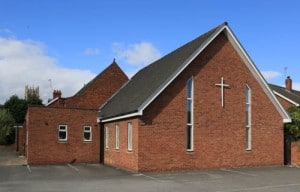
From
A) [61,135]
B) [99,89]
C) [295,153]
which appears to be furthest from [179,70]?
[99,89]

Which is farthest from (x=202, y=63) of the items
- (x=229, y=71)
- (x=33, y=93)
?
(x=33, y=93)

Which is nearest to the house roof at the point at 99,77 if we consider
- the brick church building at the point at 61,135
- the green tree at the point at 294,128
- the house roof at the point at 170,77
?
the brick church building at the point at 61,135

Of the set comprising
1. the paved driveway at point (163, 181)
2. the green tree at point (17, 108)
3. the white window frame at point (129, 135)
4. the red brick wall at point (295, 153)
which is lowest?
the paved driveway at point (163, 181)

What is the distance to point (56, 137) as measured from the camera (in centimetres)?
3216

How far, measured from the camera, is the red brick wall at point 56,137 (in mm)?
31547

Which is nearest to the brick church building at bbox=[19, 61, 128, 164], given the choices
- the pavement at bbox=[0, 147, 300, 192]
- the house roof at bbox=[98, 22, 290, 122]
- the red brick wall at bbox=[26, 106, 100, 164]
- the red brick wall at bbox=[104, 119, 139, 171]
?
the red brick wall at bbox=[26, 106, 100, 164]

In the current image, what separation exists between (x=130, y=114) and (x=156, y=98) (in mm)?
1689

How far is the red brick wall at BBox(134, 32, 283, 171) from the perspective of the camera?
24.8m

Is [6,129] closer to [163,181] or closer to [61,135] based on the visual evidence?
[61,135]

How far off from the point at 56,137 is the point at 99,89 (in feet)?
22.0

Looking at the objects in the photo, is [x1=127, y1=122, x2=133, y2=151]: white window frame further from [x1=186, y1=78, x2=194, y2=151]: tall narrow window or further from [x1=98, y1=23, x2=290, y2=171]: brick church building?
[x1=186, y1=78, x2=194, y2=151]: tall narrow window

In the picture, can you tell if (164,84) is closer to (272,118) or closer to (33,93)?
(272,118)

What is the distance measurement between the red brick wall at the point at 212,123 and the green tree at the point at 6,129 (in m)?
35.2

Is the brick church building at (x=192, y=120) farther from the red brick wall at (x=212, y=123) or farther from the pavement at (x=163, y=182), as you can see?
the pavement at (x=163, y=182)
